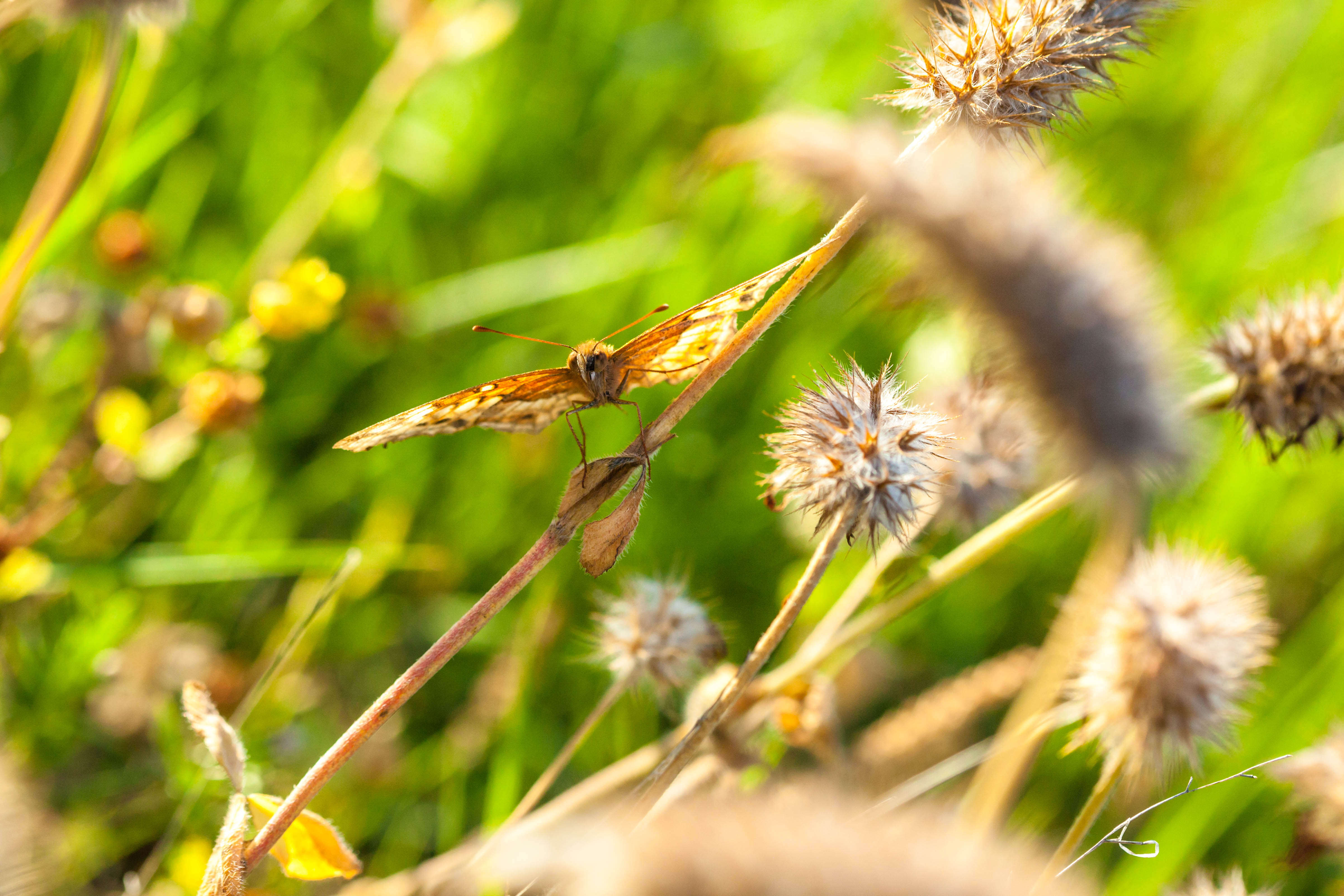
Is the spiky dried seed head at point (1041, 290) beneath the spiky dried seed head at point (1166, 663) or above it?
above

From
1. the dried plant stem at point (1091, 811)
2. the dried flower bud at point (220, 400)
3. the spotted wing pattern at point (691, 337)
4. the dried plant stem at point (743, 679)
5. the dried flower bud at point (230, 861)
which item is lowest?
the dried plant stem at point (1091, 811)

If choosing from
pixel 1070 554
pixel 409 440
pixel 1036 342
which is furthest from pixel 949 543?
pixel 1036 342

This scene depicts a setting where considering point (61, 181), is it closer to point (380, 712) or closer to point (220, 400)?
point (220, 400)

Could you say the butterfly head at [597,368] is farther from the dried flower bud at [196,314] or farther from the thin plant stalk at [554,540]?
the dried flower bud at [196,314]

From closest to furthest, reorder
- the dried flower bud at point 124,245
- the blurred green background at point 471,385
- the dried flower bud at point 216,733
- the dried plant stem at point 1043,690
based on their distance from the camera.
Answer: the dried plant stem at point 1043,690 → the dried flower bud at point 216,733 → the blurred green background at point 471,385 → the dried flower bud at point 124,245

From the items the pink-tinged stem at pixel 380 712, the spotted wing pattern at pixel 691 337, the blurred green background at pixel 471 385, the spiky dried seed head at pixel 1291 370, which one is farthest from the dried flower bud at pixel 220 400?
the spiky dried seed head at pixel 1291 370

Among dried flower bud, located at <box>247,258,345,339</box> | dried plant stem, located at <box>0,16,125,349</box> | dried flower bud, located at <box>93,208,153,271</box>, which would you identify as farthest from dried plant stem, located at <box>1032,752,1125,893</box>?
dried flower bud, located at <box>93,208,153,271</box>
